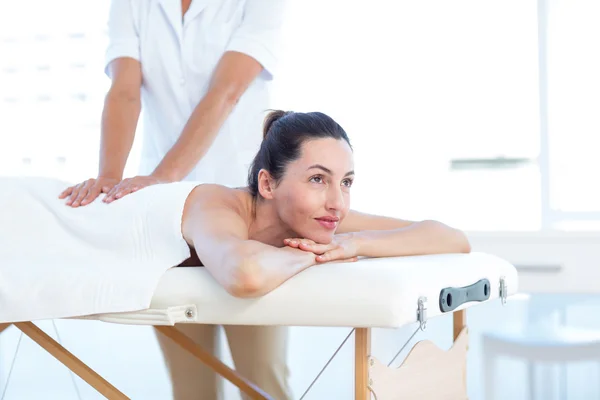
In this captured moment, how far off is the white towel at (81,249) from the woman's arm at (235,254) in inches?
2.9

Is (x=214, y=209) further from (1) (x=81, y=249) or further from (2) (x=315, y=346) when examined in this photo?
(2) (x=315, y=346)

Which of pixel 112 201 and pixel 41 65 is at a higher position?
pixel 41 65

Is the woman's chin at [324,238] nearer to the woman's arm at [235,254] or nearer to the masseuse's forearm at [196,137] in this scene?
the woman's arm at [235,254]

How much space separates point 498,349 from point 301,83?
1.24 m

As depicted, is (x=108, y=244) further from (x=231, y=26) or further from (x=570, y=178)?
(x=570, y=178)

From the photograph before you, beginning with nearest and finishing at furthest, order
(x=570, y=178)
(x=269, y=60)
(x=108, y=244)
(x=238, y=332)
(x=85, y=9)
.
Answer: (x=108, y=244) < (x=238, y=332) < (x=269, y=60) < (x=570, y=178) < (x=85, y=9)

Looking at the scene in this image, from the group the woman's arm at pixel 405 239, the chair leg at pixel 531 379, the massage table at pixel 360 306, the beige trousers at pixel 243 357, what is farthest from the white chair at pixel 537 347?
the massage table at pixel 360 306

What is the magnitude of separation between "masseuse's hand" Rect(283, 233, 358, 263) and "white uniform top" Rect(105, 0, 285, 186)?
0.63m

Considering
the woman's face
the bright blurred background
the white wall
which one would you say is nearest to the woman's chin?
the woman's face

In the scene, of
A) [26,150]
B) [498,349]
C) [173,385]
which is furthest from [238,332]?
[26,150]

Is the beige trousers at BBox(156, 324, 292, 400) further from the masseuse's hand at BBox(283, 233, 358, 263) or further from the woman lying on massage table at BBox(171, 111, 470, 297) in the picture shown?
the masseuse's hand at BBox(283, 233, 358, 263)

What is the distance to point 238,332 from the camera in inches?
74.7

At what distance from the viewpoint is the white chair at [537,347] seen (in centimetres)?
293

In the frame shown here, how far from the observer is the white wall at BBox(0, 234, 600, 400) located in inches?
113
